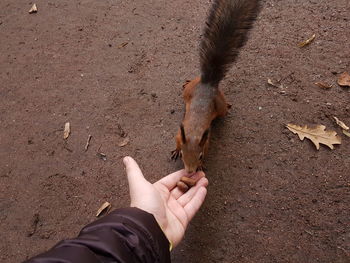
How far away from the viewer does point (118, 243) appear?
1018 mm

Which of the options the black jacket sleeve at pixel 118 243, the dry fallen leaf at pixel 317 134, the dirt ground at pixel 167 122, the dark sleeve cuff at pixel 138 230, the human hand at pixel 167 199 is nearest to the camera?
the black jacket sleeve at pixel 118 243

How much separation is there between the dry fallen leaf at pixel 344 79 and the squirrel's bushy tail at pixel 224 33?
65cm

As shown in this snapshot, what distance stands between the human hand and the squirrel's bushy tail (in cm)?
53

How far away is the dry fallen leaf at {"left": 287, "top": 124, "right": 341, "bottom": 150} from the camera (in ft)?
5.77

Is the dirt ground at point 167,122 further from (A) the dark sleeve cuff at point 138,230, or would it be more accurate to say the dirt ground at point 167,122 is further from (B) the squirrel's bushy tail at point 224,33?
(A) the dark sleeve cuff at point 138,230

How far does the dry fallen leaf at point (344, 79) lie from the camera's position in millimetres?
1926

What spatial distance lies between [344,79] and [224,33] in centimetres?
79

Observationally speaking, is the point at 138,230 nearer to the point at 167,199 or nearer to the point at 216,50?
the point at 167,199

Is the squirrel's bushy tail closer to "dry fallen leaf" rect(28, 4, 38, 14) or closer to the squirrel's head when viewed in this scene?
the squirrel's head

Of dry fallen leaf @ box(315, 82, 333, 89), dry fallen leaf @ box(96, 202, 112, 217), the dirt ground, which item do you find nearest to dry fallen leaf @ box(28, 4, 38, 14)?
the dirt ground

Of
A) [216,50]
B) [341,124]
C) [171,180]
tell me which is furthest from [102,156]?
[341,124]

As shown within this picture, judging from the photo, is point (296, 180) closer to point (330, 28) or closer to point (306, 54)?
point (306, 54)

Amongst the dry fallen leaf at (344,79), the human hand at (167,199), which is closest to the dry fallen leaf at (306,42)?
the dry fallen leaf at (344,79)

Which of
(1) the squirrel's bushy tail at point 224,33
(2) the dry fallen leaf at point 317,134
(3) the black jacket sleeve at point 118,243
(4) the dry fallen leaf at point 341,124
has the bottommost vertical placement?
(2) the dry fallen leaf at point 317,134
